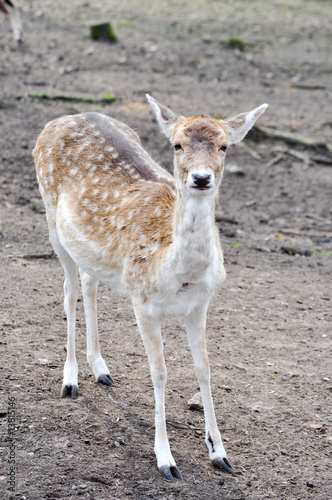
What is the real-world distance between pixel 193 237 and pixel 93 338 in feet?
5.12

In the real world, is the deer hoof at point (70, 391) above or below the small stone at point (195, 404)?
above

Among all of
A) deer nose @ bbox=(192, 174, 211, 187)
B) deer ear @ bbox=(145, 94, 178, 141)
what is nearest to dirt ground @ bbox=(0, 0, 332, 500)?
deer nose @ bbox=(192, 174, 211, 187)

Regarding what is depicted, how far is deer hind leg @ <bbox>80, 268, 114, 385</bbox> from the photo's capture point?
4695 millimetres

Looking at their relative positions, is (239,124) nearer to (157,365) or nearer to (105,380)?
(157,365)

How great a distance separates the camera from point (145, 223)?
411cm

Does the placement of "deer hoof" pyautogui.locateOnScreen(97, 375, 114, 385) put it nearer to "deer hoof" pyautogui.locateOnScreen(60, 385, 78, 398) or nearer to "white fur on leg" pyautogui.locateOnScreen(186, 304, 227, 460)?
"deer hoof" pyautogui.locateOnScreen(60, 385, 78, 398)

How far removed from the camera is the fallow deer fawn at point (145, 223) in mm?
3564

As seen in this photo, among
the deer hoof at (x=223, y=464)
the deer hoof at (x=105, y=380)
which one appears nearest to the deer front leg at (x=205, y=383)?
the deer hoof at (x=223, y=464)

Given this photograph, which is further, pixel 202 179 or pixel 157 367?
pixel 157 367

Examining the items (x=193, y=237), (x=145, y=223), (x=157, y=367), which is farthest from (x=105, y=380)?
(x=193, y=237)

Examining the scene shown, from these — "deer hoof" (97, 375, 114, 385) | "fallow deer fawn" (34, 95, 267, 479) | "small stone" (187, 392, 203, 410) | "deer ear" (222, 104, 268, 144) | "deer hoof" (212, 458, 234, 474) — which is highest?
"deer ear" (222, 104, 268, 144)

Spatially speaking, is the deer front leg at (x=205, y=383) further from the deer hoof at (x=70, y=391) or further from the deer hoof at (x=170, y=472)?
the deer hoof at (x=70, y=391)

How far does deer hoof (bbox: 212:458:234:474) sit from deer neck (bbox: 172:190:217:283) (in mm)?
1140

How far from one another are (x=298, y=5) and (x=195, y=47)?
6.49m
